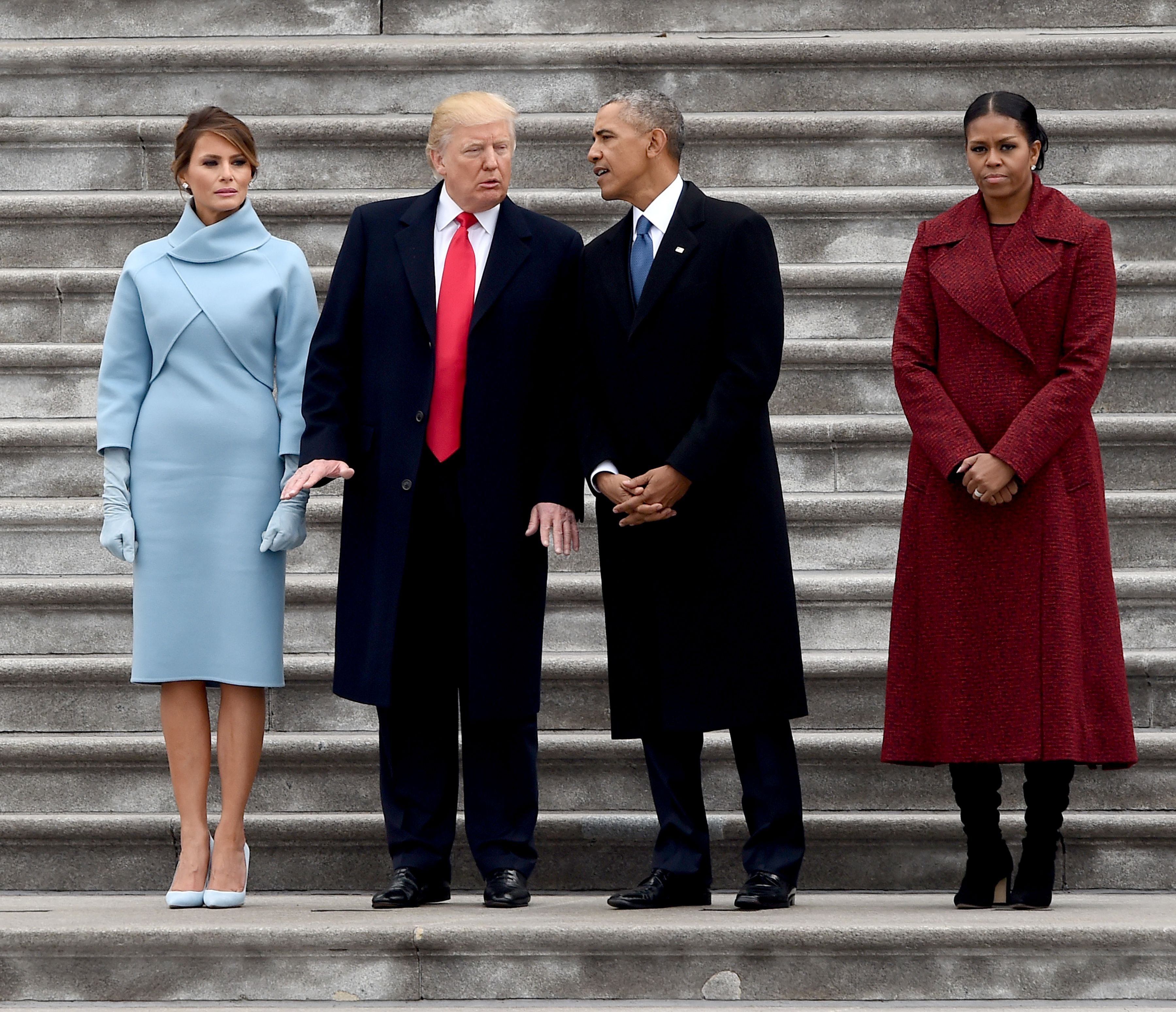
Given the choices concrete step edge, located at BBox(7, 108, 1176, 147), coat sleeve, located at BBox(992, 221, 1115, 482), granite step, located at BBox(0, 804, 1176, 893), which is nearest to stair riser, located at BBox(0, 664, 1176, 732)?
granite step, located at BBox(0, 804, 1176, 893)

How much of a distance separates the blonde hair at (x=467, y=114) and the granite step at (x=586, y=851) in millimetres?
1665

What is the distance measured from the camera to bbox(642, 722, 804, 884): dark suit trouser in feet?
12.4

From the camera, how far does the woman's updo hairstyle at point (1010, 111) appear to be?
12.5ft

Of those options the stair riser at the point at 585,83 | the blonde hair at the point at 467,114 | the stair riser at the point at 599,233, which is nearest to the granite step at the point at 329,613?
the stair riser at the point at 599,233

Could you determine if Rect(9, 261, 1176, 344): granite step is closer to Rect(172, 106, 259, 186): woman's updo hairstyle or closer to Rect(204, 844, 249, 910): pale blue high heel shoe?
Rect(172, 106, 259, 186): woman's updo hairstyle

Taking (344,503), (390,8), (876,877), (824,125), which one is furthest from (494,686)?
(390,8)

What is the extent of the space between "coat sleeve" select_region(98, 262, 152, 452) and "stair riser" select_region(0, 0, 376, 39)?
9.46 feet

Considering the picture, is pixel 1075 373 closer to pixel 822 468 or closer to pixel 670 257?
pixel 670 257

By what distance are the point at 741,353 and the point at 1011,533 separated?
2.32ft

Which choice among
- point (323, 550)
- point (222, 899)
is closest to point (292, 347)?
point (323, 550)

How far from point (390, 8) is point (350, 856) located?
3.63 meters

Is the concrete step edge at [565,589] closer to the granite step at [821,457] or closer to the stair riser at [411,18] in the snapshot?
the granite step at [821,457]

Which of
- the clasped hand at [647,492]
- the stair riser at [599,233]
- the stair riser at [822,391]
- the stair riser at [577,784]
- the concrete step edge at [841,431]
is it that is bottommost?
the stair riser at [577,784]

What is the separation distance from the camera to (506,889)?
3830mm
